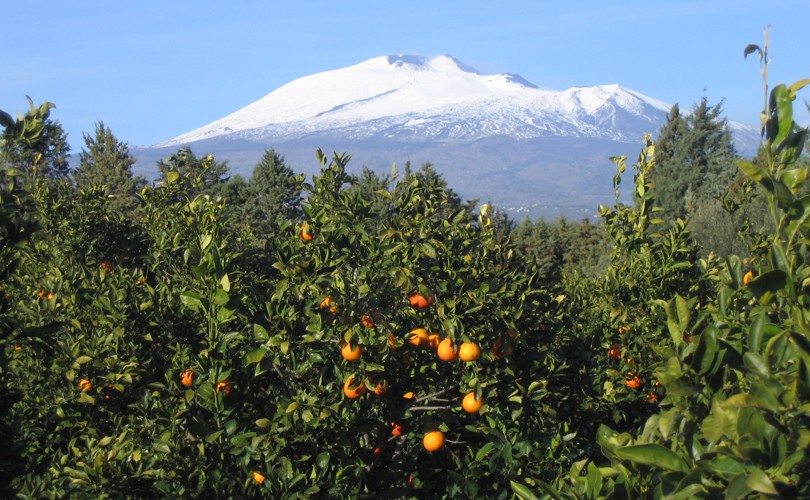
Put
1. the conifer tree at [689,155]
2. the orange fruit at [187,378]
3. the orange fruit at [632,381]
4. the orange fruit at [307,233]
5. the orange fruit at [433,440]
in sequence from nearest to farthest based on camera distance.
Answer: the orange fruit at [187,378] → the orange fruit at [433,440] → the orange fruit at [307,233] → the orange fruit at [632,381] → the conifer tree at [689,155]

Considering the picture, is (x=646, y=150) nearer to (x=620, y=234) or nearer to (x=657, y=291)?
(x=620, y=234)

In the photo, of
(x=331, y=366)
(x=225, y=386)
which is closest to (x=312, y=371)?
(x=331, y=366)

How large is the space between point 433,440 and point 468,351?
1.70ft

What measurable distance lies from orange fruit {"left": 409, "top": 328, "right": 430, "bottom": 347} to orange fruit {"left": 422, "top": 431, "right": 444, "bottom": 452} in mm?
443

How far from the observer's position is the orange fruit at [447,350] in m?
3.59

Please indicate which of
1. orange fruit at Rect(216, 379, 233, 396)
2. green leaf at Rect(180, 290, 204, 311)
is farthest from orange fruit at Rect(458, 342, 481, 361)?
green leaf at Rect(180, 290, 204, 311)

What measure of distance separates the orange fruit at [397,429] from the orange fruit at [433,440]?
10.9 inches

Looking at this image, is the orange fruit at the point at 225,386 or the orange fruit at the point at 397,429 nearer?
the orange fruit at the point at 225,386

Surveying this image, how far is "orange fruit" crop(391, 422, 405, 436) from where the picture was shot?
4.06 meters

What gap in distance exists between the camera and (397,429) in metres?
4.14

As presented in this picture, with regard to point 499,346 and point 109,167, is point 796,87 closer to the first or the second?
point 499,346

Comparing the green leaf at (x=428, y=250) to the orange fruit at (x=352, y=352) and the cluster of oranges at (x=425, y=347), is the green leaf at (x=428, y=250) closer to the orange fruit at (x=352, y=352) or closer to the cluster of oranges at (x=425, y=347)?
the cluster of oranges at (x=425, y=347)

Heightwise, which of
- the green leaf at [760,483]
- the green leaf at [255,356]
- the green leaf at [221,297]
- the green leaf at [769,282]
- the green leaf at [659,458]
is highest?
the green leaf at [769,282]

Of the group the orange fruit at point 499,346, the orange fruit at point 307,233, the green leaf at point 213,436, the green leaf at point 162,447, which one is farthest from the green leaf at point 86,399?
the orange fruit at point 499,346
